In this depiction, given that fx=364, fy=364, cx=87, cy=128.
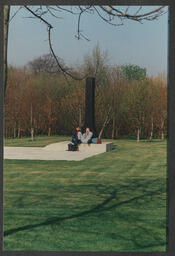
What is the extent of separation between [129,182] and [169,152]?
19.9ft

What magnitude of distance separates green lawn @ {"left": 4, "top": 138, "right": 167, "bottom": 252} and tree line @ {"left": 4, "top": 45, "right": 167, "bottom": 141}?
26.7 ft

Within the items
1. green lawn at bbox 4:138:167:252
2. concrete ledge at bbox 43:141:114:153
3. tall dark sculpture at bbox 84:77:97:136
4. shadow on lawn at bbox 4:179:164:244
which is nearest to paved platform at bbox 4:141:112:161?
concrete ledge at bbox 43:141:114:153

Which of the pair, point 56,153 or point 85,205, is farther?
point 56,153

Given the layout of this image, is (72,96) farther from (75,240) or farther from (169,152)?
(169,152)

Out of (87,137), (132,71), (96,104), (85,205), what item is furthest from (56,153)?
(132,71)

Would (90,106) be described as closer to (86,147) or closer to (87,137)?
(87,137)

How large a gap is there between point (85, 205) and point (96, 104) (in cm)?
1269

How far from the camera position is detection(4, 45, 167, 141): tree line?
18.3 meters

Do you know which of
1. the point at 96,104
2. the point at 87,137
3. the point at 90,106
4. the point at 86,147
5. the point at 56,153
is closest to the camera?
the point at 56,153

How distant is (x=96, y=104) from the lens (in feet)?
60.8

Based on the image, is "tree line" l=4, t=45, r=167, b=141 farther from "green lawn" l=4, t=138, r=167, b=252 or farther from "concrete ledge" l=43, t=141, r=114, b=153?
"green lawn" l=4, t=138, r=167, b=252

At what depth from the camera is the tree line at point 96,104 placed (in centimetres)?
1831

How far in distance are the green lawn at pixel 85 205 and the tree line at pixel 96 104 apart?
8.15 meters
